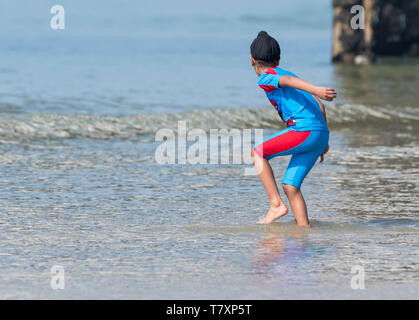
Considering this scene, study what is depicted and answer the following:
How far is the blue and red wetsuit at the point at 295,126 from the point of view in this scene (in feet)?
18.1

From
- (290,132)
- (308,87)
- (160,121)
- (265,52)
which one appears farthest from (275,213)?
(160,121)

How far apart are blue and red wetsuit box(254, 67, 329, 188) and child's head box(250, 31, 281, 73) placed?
99 millimetres

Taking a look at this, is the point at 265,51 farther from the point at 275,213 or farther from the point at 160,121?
the point at 160,121

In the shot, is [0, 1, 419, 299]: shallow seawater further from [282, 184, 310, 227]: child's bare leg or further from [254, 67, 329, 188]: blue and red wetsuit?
[254, 67, 329, 188]: blue and red wetsuit

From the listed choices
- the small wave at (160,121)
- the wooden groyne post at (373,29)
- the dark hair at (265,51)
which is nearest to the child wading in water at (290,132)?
the dark hair at (265,51)

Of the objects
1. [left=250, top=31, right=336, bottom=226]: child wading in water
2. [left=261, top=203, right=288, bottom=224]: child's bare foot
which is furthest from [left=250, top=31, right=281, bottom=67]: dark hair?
[left=261, top=203, right=288, bottom=224]: child's bare foot

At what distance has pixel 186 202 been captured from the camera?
6.37 m

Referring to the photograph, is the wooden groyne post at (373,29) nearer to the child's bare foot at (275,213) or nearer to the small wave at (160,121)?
the small wave at (160,121)

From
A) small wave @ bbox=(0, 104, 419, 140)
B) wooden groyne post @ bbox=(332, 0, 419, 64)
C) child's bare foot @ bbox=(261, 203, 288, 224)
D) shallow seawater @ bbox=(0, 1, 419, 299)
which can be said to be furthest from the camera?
wooden groyne post @ bbox=(332, 0, 419, 64)

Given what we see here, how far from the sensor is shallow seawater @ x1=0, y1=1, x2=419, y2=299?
432 centimetres

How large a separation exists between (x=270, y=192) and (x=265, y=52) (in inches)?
35.4

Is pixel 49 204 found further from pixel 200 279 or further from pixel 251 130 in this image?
pixel 251 130

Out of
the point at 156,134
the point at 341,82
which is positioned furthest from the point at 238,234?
the point at 341,82
